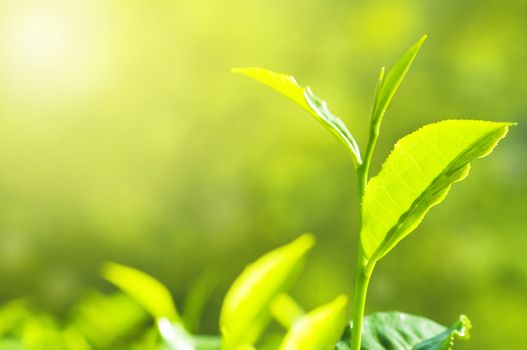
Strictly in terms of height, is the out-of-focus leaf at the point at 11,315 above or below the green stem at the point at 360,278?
below

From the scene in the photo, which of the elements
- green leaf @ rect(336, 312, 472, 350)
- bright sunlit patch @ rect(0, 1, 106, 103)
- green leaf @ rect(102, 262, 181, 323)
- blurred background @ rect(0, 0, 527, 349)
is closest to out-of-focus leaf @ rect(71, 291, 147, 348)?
green leaf @ rect(102, 262, 181, 323)

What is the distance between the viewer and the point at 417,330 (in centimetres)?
61

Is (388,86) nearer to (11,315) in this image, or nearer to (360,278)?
(360,278)

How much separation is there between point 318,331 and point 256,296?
9cm

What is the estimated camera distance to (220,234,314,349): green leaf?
65 centimetres

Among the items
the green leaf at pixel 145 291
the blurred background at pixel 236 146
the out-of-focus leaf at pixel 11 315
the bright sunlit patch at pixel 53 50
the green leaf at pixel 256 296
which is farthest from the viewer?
the bright sunlit patch at pixel 53 50

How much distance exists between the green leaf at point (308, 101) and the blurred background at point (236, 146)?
2405 millimetres

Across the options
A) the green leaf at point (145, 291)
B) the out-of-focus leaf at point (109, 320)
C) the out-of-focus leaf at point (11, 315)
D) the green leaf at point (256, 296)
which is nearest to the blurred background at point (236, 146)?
the out-of-focus leaf at point (11, 315)

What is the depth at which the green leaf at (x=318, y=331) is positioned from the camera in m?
0.59

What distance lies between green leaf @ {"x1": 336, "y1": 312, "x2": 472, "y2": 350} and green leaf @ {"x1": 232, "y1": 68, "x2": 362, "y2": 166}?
13 cm

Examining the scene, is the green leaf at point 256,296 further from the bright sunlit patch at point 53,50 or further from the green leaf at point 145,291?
the bright sunlit patch at point 53,50

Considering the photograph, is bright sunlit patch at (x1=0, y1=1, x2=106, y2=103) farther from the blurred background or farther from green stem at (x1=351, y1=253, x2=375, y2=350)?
green stem at (x1=351, y1=253, x2=375, y2=350)

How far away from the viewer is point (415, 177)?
53 centimetres

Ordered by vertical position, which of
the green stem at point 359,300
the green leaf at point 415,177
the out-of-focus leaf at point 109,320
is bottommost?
the out-of-focus leaf at point 109,320
